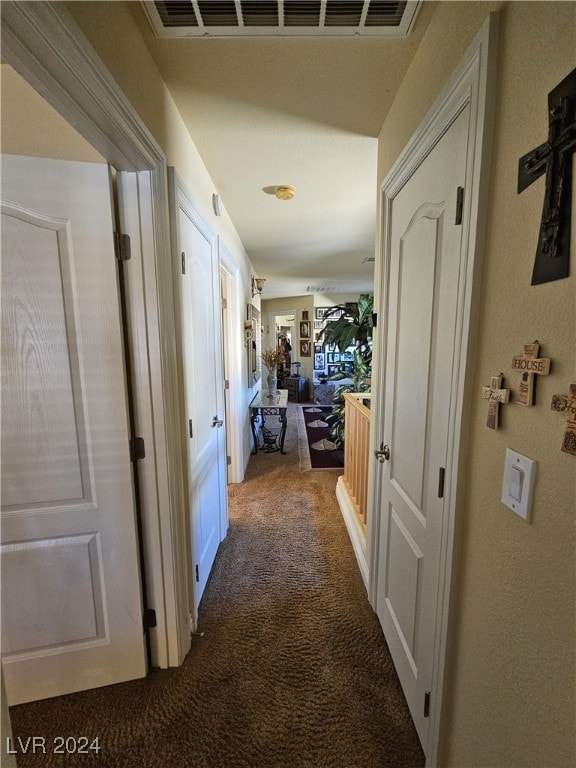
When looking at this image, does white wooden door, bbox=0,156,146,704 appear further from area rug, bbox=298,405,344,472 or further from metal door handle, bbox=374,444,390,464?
area rug, bbox=298,405,344,472

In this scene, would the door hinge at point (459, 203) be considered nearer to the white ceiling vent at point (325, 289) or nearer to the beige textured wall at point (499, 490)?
the beige textured wall at point (499, 490)

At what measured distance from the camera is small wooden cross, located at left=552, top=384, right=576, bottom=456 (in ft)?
1.66

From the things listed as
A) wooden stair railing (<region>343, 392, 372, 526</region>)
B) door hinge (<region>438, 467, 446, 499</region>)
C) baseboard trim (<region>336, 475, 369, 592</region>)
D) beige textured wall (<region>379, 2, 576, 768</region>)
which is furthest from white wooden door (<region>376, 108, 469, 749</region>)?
wooden stair railing (<region>343, 392, 372, 526</region>)

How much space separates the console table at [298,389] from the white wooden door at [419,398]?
586 centimetres

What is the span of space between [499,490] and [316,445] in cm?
360

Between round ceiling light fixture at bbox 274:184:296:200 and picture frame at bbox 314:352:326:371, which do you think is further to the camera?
picture frame at bbox 314:352:326:371

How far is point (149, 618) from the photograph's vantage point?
130 centimetres

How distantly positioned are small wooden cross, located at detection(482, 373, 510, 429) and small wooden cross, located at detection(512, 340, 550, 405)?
0.03 metres

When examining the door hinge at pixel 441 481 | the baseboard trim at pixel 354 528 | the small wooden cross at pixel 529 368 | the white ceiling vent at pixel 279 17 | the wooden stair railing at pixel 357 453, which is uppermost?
the white ceiling vent at pixel 279 17

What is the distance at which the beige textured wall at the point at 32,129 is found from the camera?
983 mm

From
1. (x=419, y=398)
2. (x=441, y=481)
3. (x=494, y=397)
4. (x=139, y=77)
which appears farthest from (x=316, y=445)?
(x=139, y=77)

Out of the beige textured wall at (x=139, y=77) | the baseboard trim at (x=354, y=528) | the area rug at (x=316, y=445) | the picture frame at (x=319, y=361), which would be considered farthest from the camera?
the picture frame at (x=319, y=361)

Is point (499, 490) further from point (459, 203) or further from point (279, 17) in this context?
point (279, 17)

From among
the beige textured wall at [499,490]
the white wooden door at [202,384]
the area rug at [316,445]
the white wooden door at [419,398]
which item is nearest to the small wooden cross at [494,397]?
the beige textured wall at [499,490]
